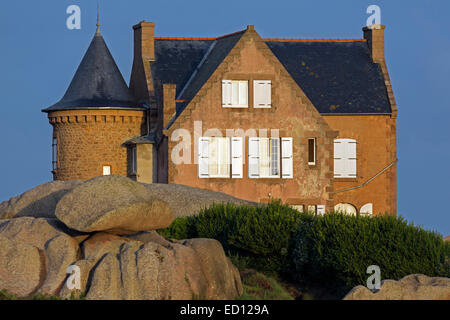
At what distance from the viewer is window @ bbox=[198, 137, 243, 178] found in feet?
138

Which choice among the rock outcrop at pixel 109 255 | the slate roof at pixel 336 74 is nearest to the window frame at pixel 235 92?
the slate roof at pixel 336 74

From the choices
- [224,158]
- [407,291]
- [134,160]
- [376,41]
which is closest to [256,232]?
[407,291]

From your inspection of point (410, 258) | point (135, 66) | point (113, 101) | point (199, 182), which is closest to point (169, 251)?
point (410, 258)

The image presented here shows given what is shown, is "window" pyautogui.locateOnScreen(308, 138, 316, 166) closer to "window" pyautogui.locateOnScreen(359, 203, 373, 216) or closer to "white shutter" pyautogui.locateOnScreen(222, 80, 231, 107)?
"white shutter" pyautogui.locateOnScreen(222, 80, 231, 107)

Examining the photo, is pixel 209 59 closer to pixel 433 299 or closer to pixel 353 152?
pixel 353 152

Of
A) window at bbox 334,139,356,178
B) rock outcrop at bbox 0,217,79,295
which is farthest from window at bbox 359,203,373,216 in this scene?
rock outcrop at bbox 0,217,79,295

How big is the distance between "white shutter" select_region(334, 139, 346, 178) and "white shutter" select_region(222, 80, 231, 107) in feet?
23.5

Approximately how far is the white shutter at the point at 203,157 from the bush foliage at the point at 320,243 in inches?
554

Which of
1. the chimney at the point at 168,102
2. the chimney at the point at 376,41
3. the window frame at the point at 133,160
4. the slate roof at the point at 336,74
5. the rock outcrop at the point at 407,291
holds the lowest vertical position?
the rock outcrop at the point at 407,291

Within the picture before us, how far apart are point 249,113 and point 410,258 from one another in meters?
19.3

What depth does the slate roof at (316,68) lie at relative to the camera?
46938 millimetres

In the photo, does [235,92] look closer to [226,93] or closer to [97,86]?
[226,93]

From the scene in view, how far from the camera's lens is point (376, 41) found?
50.2 metres

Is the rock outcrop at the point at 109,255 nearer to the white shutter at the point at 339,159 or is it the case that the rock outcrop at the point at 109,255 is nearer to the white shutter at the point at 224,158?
the white shutter at the point at 224,158
